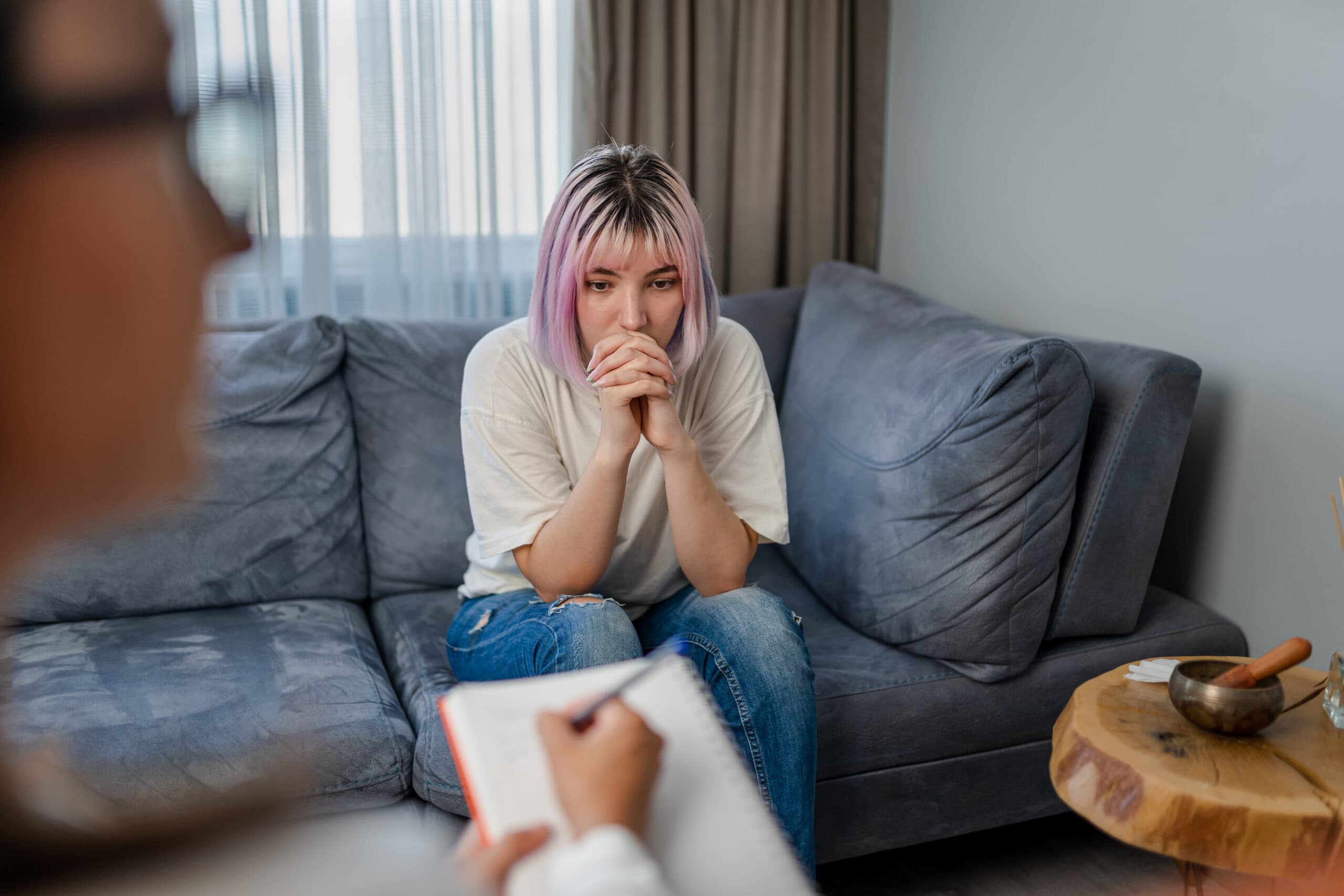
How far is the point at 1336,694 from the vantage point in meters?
1.23

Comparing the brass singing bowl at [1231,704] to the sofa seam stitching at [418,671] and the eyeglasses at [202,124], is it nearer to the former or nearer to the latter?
the sofa seam stitching at [418,671]

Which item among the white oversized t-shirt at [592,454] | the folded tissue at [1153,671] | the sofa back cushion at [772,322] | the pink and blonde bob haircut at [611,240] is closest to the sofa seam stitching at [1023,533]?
the folded tissue at [1153,671]

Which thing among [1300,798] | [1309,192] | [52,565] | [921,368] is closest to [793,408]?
[921,368]

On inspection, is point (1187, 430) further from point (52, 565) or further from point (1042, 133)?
point (52, 565)

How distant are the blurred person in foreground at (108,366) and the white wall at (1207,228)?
1502 mm

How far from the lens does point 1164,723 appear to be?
1219 millimetres

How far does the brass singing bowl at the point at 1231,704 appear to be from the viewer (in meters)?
1.16

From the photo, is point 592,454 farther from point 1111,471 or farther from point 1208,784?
point 1208,784

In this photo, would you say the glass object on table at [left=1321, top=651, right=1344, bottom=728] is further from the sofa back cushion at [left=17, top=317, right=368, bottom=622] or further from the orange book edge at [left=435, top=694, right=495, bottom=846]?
the sofa back cushion at [left=17, top=317, right=368, bottom=622]

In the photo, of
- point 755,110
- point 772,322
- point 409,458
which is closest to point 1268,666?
point 772,322

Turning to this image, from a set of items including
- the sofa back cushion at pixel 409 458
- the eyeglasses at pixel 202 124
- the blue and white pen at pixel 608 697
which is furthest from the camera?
the sofa back cushion at pixel 409 458

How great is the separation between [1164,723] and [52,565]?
1747 mm

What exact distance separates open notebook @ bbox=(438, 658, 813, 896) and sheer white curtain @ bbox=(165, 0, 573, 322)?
1868mm

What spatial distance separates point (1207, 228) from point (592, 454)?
109 centimetres
